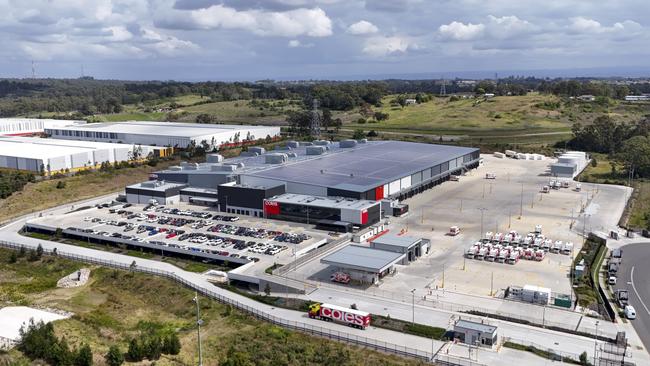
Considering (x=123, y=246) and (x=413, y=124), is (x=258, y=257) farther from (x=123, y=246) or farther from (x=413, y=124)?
(x=413, y=124)

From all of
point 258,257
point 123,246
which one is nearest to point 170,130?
point 123,246

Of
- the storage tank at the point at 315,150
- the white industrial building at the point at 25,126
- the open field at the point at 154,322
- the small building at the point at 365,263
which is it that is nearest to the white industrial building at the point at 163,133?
the white industrial building at the point at 25,126

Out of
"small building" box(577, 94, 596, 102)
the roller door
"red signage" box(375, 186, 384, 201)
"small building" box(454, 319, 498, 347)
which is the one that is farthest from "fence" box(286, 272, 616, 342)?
"small building" box(577, 94, 596, 102)

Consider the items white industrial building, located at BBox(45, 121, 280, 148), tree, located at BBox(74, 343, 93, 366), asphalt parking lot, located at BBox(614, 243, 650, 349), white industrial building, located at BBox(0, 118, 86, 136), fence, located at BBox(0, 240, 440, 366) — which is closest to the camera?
tree, located at BBox(74, 343, 93, 366)

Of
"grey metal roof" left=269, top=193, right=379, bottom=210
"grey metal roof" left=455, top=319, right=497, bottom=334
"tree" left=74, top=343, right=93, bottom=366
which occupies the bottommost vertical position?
"grey metal roof" left=455, top=319, right=497, bottom=334

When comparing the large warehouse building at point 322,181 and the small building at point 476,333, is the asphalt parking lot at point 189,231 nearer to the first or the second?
the large warehouse building at point 322,181

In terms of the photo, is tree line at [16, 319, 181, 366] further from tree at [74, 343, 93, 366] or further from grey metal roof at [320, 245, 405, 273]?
grey metal roof at [320, 245, 405, 273]
